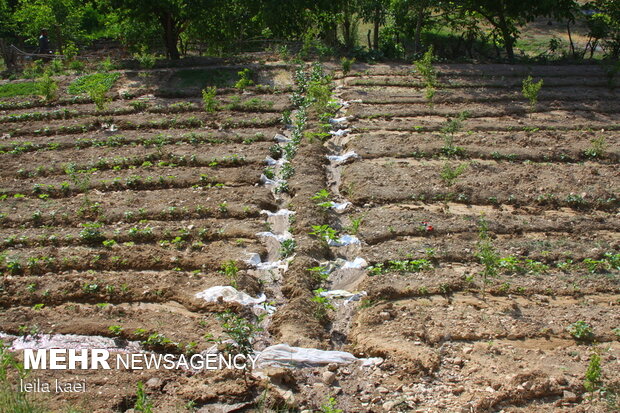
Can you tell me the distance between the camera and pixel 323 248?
7.63 meters

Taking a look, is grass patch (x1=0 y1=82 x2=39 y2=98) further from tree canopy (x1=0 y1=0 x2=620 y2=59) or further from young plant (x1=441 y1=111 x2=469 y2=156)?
young plant (x1=441 y1=111 x2=469 y2=156)

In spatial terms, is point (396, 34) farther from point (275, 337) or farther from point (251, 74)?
point (275, 337)

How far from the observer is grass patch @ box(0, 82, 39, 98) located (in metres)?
13.9

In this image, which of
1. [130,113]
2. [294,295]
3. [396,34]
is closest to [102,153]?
[130,113]

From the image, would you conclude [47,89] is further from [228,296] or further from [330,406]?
[330,406]

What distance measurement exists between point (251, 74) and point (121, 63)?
153 inches

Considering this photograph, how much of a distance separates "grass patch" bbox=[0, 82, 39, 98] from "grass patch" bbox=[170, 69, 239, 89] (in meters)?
3.29

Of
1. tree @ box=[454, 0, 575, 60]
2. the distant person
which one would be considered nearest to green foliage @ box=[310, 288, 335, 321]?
tree @ box=[454, 0, 575, 60]

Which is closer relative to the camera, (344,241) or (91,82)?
(344,241)

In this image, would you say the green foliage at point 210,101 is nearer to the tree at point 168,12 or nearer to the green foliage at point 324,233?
the tree at point 168,12

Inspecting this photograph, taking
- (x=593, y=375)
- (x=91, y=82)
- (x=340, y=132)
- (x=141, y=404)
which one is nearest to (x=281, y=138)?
(x=340, y=132)

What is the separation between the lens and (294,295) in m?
6.71

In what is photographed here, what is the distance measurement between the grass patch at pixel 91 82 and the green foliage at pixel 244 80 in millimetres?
3090

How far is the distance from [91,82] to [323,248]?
955 cm
